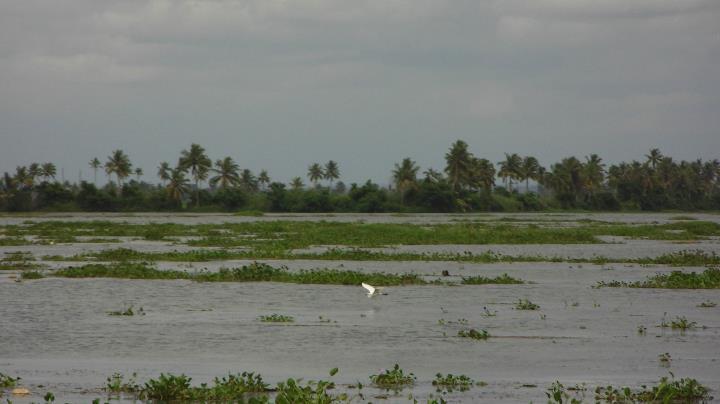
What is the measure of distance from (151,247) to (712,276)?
97.6ft

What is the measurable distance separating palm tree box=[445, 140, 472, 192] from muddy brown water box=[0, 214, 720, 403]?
11040 cm

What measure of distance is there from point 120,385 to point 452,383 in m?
5.19

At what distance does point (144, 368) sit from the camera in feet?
54.6

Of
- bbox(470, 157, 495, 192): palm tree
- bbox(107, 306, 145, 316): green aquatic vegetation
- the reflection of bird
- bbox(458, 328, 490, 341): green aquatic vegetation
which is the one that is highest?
bbox(470, 157, 495, 192): palm tree

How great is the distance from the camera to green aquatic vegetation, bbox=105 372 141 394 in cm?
1438

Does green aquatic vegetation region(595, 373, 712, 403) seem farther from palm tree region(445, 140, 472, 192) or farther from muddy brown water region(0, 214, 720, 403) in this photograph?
palm tree region(445, 140, 472, 192)

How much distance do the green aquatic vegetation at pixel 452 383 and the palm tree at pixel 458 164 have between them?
127 meters

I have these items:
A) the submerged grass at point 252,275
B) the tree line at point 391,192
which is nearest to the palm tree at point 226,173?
the tree line at point 391,192

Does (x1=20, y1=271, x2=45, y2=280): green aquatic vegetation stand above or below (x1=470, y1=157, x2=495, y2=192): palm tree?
below

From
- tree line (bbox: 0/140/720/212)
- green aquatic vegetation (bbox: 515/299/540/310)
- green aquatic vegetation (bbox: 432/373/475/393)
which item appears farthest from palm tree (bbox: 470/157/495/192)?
green aquatic vegetation (bbox: 432/373/475/393)

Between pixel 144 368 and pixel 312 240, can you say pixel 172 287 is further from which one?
pixel 312 240

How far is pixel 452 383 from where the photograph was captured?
49.4 feet

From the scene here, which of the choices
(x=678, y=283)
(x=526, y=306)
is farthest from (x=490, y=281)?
(x=526, y=306)

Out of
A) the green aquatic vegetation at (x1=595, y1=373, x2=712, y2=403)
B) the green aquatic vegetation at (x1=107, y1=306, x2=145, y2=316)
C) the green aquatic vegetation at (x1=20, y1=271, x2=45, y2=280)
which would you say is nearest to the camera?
the green aquatic vegetation at (x1=595, y1=373, x2=712, y2=403)
